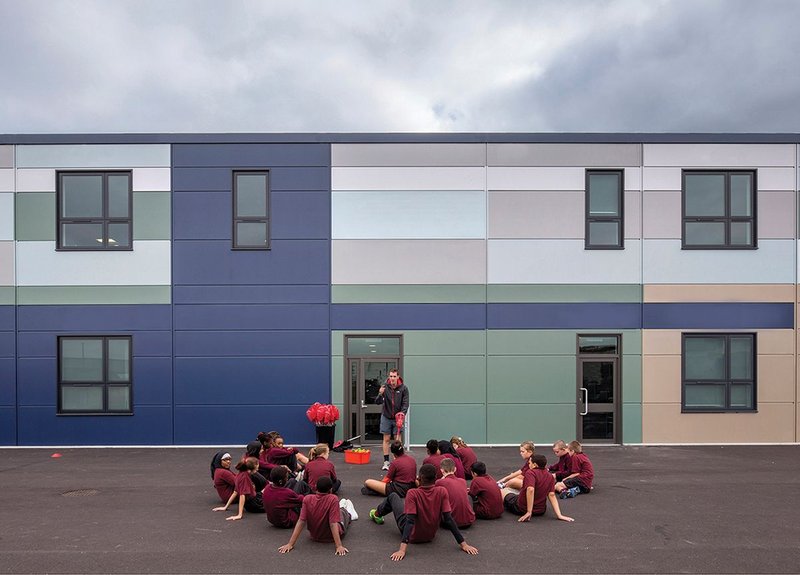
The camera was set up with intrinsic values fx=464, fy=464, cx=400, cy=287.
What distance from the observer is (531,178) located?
11078mm

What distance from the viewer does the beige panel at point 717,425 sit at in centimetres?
1089

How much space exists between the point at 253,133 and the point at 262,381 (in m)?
5.86

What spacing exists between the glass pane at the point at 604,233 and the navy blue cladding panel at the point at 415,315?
318 cm

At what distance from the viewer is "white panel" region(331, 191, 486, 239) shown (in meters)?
11.0

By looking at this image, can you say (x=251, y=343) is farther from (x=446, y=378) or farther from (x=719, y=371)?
(x=719, y=371)

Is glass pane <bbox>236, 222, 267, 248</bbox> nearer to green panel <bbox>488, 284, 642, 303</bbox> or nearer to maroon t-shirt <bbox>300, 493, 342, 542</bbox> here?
green panel <bbox>488, 284, 642, 303</bbox>

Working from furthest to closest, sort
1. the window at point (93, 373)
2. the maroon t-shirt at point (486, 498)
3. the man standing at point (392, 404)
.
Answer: the window at point (93, 373) → the man standing at point (392, 404) → the maroon t-shirt at point (486, 498)

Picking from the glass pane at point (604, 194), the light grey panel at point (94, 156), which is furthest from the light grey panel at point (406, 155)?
the light grey panel at point (94, 156)

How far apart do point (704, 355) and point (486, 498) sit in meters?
7.76

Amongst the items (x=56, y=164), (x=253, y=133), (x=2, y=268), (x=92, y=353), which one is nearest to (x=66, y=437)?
(x=92, y=353)

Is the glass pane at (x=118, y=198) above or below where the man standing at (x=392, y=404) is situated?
above

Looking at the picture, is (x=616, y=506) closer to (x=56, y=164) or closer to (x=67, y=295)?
(x=67, y=295)

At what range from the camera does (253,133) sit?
10977 mm

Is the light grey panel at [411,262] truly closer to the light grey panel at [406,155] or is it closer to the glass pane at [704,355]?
the light grey panel at [406,155]
